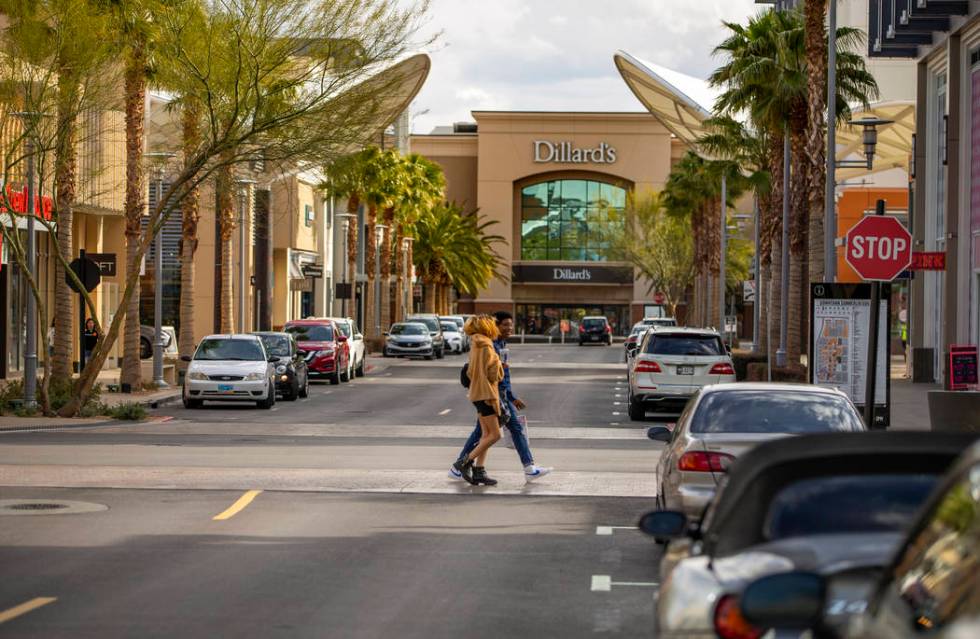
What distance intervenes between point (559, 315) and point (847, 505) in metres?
123

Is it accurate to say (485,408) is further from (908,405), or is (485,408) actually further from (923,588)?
(908,405)

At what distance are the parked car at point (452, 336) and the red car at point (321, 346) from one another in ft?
101

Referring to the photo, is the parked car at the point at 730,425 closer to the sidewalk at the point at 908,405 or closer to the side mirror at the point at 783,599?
the side mirror at the point at 783,599

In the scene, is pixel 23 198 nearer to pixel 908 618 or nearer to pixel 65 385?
pixel 65 385

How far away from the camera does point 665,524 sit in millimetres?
7074

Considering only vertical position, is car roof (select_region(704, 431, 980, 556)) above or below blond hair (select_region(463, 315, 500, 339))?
below

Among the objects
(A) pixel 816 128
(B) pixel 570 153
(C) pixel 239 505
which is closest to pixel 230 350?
(A) pixel 816 128

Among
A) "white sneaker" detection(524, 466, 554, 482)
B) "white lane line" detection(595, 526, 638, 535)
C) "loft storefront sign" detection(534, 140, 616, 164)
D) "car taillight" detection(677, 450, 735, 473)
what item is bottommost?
"white lane line" detection(595, 526, 638, 535)

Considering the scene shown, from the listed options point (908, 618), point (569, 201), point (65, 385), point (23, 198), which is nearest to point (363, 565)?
point (908, 618)

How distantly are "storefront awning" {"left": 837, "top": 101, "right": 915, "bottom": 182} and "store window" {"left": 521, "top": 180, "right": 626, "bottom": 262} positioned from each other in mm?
46992

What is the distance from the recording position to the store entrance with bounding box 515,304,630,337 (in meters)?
128

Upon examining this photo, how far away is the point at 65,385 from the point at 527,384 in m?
17.8

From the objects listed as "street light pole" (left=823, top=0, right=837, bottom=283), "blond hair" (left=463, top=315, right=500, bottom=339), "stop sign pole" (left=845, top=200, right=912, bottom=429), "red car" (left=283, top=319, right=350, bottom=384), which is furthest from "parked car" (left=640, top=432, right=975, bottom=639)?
"red car" (left=283, top=319, right=350, bottom=384)

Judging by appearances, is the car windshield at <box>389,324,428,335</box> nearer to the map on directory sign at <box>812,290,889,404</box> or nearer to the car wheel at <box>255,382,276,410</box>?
the car wheel at <box>255,382,276,410</box>
